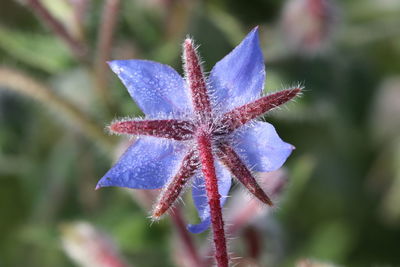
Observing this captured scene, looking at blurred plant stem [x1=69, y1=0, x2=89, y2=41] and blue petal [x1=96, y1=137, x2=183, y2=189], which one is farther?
blurred plant stem [x1=69, y1=0, x2=89, y2=41]

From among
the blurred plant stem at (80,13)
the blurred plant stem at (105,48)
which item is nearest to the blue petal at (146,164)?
the blurred plant stem at (105,48)

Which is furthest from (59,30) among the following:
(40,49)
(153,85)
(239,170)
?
(239,170)

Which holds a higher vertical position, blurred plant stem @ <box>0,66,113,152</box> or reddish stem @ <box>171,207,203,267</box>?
blurred plant stem @ <box>0,66,113,152</box>

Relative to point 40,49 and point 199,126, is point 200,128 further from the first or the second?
point 40,49

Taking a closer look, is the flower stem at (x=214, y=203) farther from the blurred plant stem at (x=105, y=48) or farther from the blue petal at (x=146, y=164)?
the blurred plant stem at (x=105, y=48)

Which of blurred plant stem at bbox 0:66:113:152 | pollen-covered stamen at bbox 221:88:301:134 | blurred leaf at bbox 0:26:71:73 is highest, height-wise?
blurred leaf at bbox 0:26:71:73

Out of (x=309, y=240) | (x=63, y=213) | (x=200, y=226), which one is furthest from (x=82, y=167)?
(x=200, y=226)

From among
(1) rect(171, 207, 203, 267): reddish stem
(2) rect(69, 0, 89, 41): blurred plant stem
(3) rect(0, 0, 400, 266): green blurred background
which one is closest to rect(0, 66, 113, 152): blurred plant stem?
(3) rect(0, 0, 400, 266): green blurred background

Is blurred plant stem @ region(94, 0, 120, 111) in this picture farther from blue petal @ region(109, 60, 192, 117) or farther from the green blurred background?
blue petal @ region(109, 60, 192, 117)
